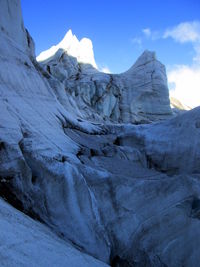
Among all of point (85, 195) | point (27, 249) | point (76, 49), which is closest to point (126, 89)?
point (76, 49)

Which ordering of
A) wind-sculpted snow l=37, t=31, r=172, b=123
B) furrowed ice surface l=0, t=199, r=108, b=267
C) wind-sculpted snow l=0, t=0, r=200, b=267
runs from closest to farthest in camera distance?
furrowed ice surface l=0, t=199, r=108, b=267, wind-sculpted snow l=0, t=0, r=200, b=267, wind-sculpted snow l=37, t=31, r=172, b=123

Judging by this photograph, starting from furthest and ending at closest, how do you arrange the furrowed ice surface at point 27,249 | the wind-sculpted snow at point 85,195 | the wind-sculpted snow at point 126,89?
the wind-sculpted snow at point 126,89 < the wind-sculpted snow at point 85,195 < the furrowed ice surface at point 27,249

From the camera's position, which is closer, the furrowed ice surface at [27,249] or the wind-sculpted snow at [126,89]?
the furrowed ice surface at [27,249]

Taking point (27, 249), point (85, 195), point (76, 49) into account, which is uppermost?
point (76, 49)

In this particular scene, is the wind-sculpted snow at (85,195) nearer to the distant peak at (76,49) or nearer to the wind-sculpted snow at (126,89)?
the wind-sculpted snow at (126,89)

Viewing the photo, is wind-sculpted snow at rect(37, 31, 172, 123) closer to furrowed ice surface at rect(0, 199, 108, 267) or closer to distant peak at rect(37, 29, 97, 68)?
distant peak at rect(37, 29, 97, 68)

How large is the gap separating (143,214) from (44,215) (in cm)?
153

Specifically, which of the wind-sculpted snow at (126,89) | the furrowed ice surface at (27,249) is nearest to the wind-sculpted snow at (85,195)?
the furrowed ice surface at (27,249)

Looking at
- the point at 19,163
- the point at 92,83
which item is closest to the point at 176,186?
the point at 19,163

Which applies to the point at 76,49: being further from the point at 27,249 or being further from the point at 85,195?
the point at 27,249

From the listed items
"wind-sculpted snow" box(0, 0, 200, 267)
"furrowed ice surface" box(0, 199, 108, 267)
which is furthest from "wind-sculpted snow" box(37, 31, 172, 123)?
"furrowed ice surface" box(0, 199, 108, 267)

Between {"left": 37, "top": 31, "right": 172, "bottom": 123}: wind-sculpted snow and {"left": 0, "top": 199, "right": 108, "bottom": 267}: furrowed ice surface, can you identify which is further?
{"left": 37, "top": 31, "right": 172, "bottom": 123}: wind-sculpted snow

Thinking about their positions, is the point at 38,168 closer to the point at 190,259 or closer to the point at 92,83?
the point at 190,259

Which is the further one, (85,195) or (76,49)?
(76,49)
